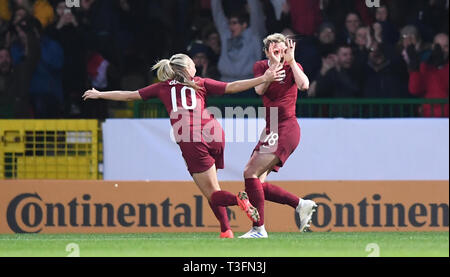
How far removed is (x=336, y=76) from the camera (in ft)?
53.0

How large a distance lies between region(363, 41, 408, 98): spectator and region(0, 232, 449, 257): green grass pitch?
3.19 meters

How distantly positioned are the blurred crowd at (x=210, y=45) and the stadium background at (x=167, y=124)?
0.06 feet

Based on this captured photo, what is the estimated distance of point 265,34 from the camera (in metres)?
16.7

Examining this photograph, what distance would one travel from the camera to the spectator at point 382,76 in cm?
1630

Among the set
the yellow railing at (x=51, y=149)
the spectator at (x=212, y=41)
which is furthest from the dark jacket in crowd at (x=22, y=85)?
the spectator at (x=212, y=41)

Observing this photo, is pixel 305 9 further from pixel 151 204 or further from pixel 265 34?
pixel 151 204

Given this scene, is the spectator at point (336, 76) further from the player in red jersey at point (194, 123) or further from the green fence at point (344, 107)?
the player in red jersey at point (194, 123)

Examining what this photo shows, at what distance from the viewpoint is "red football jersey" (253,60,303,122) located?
40.5 ft

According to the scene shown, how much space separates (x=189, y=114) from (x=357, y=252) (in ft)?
7.64

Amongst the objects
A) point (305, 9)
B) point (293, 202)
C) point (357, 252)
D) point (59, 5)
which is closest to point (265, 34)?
point (305, 9)

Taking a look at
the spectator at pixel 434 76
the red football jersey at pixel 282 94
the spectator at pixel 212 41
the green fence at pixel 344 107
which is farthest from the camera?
the spectator at pixel 212 41

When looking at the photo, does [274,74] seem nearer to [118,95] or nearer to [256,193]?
[256,193]

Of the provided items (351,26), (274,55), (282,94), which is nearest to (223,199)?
(282,94)

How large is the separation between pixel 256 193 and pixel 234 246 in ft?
4.24
